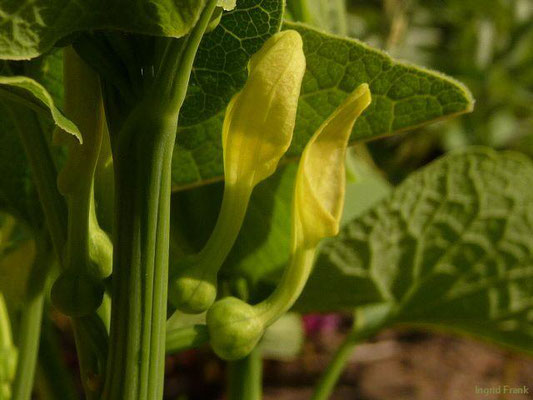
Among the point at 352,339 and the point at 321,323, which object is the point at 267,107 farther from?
the point at 321,323

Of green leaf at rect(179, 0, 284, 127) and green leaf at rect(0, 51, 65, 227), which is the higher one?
green leaf at rect(179, 0, 284, 127)

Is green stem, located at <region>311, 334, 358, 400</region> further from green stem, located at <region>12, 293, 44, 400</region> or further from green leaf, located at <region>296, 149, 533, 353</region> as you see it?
green stem, located at <region>12, 293, 44, 400</region>

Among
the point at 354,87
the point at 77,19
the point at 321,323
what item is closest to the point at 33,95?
the point at 77,19

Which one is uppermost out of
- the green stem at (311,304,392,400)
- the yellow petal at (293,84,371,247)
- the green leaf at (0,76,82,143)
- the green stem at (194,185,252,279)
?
the green leaf at (0,76,82,143)

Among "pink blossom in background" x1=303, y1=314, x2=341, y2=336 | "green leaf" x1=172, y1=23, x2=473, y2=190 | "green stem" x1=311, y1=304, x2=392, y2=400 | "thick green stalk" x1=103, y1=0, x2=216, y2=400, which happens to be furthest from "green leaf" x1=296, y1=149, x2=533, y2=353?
"pink blossom in background" x1=303, y1=314, x2=341, y2=336

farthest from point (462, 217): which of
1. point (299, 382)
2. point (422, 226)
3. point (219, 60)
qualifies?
point (299, 382)

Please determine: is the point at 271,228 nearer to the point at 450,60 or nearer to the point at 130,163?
the point at 130,163
